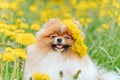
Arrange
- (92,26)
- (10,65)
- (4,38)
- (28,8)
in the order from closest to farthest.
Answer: (4,38), (10,65), (92,26), (28,8)

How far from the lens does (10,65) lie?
662cm

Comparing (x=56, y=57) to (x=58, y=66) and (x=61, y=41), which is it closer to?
(x=58, y=66)

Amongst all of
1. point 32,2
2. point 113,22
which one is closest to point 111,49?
point 113,22

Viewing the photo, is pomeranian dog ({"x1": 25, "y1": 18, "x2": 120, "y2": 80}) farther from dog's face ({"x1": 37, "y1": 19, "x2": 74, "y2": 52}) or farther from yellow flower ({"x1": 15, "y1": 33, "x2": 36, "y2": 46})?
yellow flower ({"x1": 15, "y1": 33, "x2": 36, "y2": 46})

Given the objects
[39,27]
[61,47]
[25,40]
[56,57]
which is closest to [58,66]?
[56,57]

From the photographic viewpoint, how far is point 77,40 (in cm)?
570

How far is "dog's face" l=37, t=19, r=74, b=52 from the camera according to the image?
5.92 metres

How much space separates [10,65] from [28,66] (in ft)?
1.77

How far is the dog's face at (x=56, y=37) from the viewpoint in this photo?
592cm

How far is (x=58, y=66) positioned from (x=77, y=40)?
53 cm

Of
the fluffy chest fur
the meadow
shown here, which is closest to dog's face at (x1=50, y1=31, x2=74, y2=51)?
the fluffy chest fur

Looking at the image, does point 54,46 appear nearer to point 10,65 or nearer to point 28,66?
point 28,66

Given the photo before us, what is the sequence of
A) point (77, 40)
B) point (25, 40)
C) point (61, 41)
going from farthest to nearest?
1. point (61, 41)
2. point (77, 40)
3. point (25, 40)

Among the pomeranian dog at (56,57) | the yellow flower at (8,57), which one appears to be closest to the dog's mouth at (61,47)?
Answer: the pomeranian dog at (56,57)
